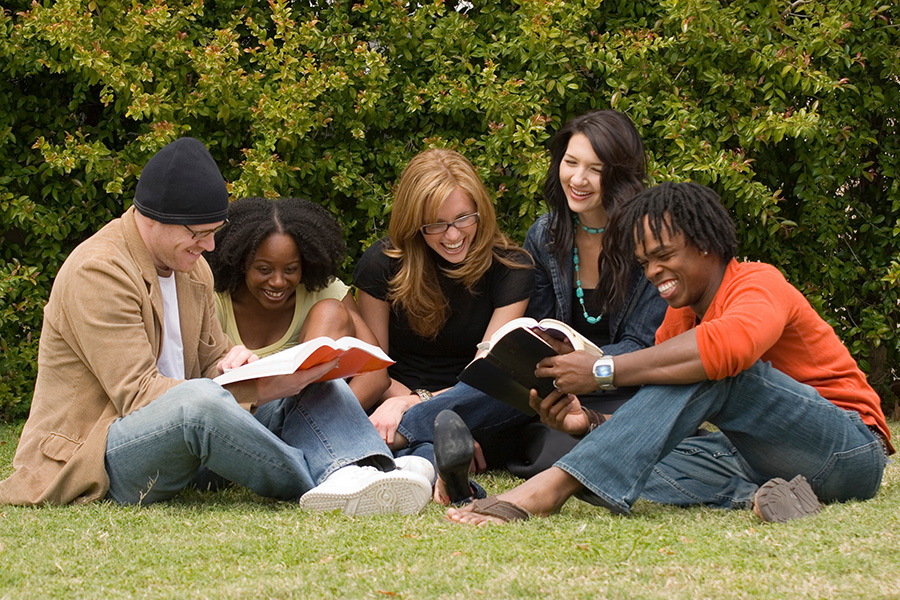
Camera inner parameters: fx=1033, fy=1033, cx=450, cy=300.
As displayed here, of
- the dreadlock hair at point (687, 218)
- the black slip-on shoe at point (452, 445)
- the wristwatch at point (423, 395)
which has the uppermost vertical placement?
the dreadlock hair at point (687, 218)

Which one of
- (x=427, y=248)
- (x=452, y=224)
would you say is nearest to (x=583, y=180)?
(x=452, y=224)

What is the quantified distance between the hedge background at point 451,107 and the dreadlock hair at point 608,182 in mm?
558

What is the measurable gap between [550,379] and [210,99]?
300 cm

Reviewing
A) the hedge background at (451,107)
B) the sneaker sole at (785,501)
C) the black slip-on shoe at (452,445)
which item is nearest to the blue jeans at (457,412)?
the black slip-on shoe at (452,445)

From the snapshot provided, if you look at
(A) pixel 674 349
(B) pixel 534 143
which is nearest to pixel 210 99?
(B) pixel 534 143

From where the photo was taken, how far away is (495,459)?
15.0 ft

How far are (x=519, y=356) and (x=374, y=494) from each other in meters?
0.66

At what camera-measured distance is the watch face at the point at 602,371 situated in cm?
329

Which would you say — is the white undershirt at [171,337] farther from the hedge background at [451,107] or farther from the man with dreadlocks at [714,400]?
the hedge background at [451,107]

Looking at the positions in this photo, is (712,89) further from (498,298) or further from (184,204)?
(184,204)

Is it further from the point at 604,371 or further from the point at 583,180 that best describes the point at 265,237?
the point at 604,371

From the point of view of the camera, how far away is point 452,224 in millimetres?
4594

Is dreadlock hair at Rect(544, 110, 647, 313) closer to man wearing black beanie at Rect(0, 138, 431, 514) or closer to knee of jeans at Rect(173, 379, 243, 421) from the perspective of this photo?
man wearing black beanie at Rect(0, 138, 431, 514)

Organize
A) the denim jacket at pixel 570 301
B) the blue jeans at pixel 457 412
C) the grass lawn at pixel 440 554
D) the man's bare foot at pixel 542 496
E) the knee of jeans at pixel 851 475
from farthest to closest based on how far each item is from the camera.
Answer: the denim jacket at pixel 570 301, the blue jeans at pixel 457 412, the knee of jeans at pixel 851 475, the man's bare foot at pixel 542 496, the grass lawn at pixel 440 554
